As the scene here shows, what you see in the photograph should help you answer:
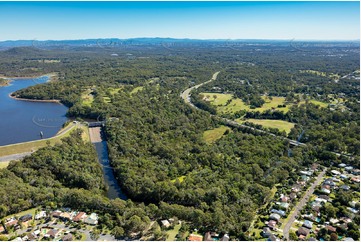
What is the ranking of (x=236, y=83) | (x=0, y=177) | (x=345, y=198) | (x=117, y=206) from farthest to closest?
1. (x=236, y=83)
2. (x=0, y=177)
3. (x=345, y=198)
4. (x=117, y=206)

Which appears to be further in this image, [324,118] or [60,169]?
[324,118]

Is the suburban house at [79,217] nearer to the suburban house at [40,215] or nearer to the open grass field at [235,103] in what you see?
the suburban house at [40,215]

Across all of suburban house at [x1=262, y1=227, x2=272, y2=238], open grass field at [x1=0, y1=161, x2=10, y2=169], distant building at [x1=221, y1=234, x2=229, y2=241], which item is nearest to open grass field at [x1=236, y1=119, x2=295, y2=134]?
suburban house at [x1=262, y1=227, x2=272, y2=238]

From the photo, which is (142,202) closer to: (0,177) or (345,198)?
(0,177)

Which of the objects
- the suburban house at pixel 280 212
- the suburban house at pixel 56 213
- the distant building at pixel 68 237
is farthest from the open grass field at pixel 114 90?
the suburban house at pixel 280 212

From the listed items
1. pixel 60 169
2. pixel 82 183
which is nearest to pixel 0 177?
pixel 60 169

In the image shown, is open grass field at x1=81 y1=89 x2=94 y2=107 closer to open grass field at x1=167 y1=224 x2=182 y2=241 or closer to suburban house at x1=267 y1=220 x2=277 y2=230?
open grass field at x1=167 y1=224 x2=182 y2=241

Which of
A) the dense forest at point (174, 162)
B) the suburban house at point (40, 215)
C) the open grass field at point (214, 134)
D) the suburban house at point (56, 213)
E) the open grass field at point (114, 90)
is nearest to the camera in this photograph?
the suburban house at point (40, 215)
